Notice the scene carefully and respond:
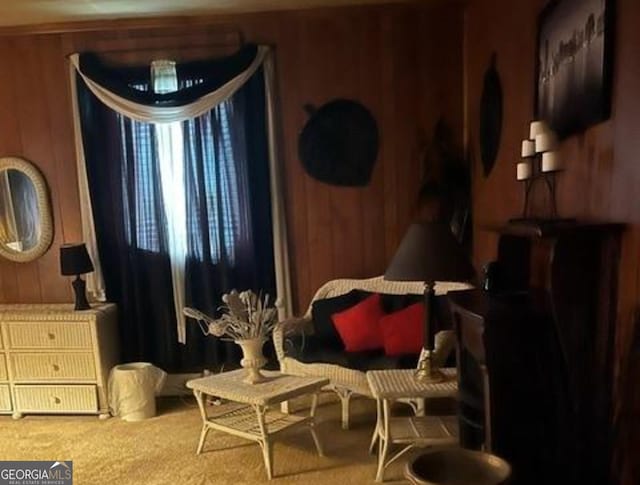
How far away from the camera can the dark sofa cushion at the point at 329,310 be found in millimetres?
3506

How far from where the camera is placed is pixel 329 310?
3.61 metres

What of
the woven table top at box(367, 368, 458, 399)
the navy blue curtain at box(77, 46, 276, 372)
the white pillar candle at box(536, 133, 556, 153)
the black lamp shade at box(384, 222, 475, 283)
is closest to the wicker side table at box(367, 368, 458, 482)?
the woven table top at box(367, 368, 458, 399)

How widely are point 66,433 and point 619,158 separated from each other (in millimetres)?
3344

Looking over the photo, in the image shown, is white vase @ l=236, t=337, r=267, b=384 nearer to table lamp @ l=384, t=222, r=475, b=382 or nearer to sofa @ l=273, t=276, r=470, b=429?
sofa @ l=273, t=276, r=470, b=429

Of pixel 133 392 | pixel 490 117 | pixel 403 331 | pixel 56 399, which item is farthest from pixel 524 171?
pixel 56 399

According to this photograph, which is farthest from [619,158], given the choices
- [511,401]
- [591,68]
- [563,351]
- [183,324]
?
[183,324]

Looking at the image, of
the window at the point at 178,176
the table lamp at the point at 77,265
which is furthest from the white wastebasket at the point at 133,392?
the window at the point at 178,176

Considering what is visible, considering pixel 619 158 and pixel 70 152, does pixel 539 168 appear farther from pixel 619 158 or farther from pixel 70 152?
pixel 70 152

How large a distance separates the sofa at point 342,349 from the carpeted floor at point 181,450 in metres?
0.29

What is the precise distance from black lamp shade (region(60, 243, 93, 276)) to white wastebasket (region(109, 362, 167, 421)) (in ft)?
2.33

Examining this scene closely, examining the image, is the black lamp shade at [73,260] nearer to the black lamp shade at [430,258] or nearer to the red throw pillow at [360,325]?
the red throw pillow at [360,325]

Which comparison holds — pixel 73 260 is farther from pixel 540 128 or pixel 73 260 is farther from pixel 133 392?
pixel 540 128

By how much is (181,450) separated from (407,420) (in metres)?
1.28

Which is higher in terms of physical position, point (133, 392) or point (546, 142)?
point (546, 142)
